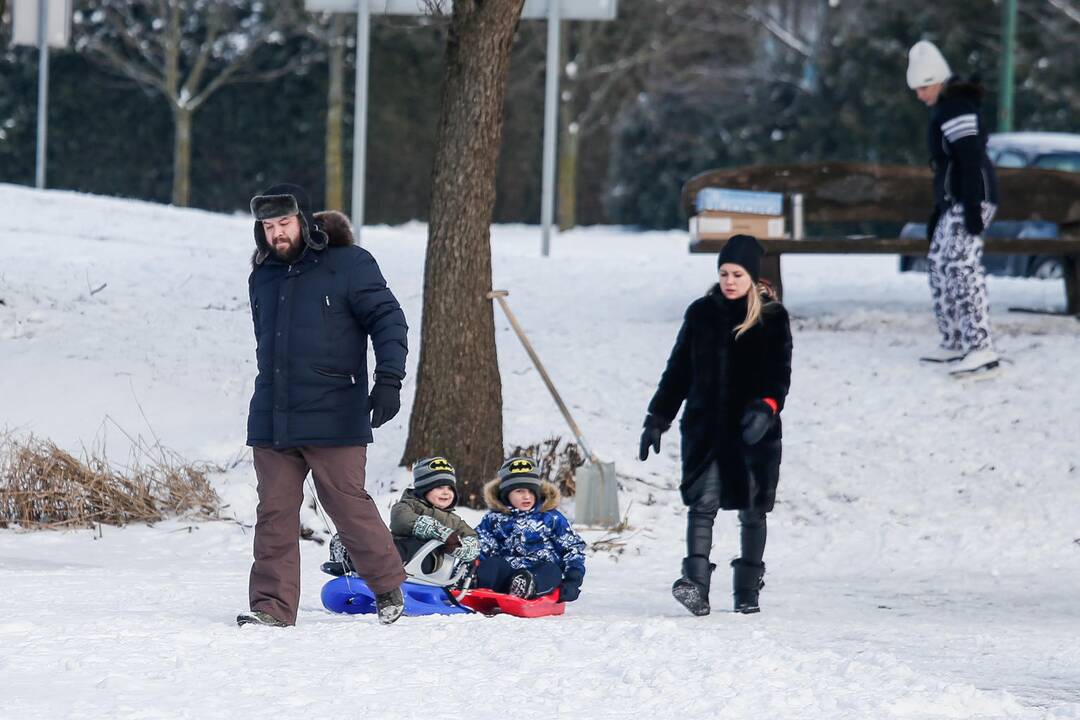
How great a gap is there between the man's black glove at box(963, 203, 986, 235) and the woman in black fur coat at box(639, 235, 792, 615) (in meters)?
4.09

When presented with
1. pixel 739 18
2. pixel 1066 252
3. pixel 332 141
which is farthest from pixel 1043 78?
pixel 1066 252

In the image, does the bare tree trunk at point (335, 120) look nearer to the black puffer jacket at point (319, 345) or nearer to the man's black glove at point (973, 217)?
the man's black glove at point (973, 217)

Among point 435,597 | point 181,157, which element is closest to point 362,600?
point 435,597

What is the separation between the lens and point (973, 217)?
1045 centimetres

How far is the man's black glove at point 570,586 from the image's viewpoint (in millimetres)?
→ 6703

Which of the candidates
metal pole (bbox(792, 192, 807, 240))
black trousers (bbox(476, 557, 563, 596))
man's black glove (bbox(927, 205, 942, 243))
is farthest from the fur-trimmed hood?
metal pole (bbox(792, 192, 807, 240))

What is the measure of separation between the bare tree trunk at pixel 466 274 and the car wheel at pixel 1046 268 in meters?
8.27

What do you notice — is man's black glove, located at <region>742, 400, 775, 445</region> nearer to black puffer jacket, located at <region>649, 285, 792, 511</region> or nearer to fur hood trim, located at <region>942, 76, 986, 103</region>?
black puffer jacket, located at <region>649, 285, 792, 511</region>

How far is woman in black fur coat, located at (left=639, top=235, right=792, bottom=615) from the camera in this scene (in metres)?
6.65

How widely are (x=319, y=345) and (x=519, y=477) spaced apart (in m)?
1.33

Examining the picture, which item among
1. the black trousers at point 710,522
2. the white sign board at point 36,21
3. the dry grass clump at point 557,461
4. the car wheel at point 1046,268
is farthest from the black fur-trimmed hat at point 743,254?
the white sign board at point 36,21

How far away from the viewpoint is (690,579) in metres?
6.65

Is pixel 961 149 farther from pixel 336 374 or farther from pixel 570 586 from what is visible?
pixel 336 374

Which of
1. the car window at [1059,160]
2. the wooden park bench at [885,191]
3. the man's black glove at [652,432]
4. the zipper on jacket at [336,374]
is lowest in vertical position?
the man's black glove at [652,432]
